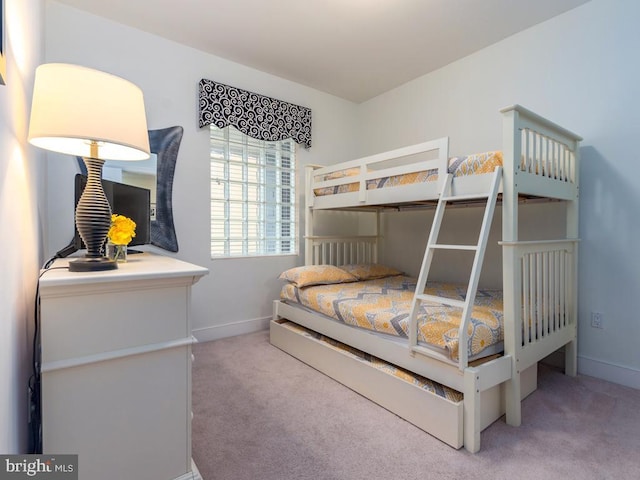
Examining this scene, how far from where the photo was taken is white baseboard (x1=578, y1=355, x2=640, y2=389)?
2.12 m

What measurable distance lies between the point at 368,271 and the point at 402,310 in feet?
3.92

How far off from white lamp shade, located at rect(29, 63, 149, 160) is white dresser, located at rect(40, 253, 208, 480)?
0.44 metres

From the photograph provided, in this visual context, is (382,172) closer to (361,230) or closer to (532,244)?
(532,244)

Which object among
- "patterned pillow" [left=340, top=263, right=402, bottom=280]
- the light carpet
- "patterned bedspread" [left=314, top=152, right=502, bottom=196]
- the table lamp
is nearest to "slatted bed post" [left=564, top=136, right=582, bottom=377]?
the light carpet

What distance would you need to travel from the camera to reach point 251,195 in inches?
130

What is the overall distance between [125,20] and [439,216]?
2746mm

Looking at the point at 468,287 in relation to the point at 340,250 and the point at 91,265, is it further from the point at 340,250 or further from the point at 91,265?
the point at 340,250

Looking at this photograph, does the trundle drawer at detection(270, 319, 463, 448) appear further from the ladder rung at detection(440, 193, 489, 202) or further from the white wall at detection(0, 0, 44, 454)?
the white wall at detection(0, 0, 44, 454)

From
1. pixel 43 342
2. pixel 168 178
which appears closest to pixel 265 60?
pixel 168 178

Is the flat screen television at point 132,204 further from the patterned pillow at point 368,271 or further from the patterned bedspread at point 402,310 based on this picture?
the patterned pillow at point 368,271

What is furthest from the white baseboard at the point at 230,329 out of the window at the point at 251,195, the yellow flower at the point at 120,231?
the yellow flower at the point at 120,231

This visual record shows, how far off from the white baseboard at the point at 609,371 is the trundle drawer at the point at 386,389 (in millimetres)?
1464

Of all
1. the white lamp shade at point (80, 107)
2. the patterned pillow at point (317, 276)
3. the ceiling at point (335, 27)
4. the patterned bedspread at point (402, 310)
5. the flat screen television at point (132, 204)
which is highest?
the ceiling at point (335, 27)

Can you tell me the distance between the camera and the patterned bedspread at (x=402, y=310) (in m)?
1.64
